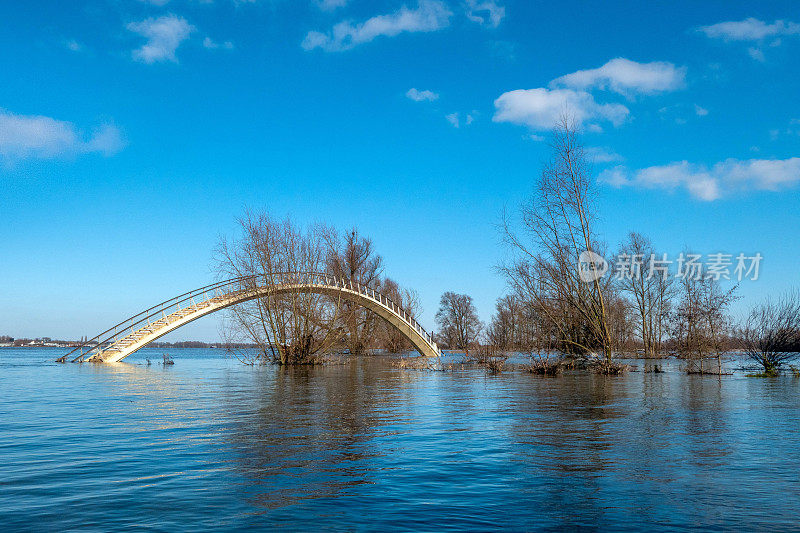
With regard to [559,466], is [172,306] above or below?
above

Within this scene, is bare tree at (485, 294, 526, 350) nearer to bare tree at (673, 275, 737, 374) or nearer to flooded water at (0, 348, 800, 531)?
bare tree at (673, 275, 737, 374)

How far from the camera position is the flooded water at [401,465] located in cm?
499

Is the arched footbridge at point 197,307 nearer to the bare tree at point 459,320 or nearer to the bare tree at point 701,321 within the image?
the bare tree at point 701,321

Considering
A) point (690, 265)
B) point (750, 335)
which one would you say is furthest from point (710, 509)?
point (690, 265)

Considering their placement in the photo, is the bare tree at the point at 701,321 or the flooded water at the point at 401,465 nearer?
the flooded water at the point at 401,465

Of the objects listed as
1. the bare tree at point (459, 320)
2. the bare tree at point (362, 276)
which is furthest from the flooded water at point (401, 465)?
the bare tree at point (459, 320)

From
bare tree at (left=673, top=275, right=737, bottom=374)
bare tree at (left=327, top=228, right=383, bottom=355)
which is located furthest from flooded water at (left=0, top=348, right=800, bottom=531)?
bare tree at (left=327, top=228, right=383, bottom=355)

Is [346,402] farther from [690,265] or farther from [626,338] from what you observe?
[626,338]

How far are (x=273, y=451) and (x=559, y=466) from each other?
12.7ft

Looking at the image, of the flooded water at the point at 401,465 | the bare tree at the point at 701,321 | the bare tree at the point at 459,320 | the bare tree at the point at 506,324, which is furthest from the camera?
the bare tree at the point at 459,320

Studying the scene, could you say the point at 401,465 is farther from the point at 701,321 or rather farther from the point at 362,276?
the point at 362,276

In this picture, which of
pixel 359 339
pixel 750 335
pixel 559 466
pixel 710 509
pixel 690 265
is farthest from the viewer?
pixel 359 339

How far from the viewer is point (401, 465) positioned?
7.06m

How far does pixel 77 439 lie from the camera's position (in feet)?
29.4
